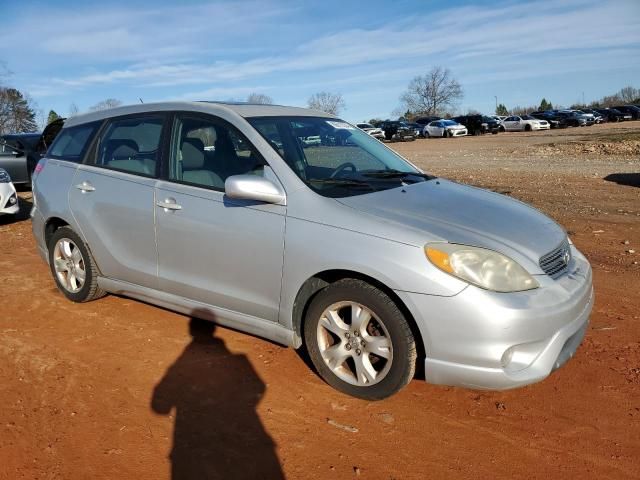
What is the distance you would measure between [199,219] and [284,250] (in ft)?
2.50

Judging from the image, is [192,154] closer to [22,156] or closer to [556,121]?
[22,156]

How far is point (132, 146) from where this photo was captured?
4.64m

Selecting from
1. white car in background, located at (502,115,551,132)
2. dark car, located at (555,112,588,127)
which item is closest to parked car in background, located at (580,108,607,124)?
dark car, located at (555,112,588,127)

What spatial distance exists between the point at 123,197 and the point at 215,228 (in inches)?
42.3

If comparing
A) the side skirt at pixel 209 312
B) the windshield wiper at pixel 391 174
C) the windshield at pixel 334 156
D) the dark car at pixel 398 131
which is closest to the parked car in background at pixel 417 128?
the dark car at pixel 398 131

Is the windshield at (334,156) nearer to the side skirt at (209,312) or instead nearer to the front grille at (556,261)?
the side skirt at (209,312)

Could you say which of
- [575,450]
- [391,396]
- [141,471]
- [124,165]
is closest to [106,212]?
[124,165]

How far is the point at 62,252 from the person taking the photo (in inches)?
203

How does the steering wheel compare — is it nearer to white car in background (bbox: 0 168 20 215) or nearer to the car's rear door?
the car's rear door


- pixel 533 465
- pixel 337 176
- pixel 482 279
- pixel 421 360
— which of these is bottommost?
pixel 533 465

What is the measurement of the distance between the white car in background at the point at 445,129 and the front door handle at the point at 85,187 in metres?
42.3

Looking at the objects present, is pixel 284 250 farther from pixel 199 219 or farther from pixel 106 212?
pixel 106 212

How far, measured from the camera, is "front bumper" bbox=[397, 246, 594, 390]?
2938 millimetres

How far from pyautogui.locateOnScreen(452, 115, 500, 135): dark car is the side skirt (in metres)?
44.8
